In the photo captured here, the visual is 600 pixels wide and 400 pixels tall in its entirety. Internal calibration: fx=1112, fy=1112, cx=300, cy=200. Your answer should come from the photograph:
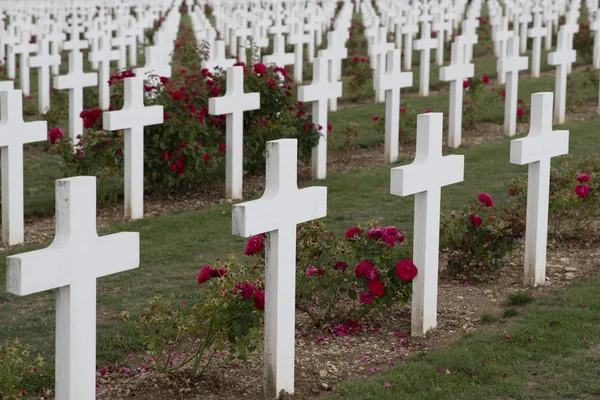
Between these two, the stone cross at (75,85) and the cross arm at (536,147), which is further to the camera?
the stone cross at (75,85)

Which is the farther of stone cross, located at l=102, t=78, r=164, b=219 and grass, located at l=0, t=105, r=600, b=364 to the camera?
stone cross, located at l=102, t=78, r=164, b=219

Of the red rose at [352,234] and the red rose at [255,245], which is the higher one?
the red rose at [255,245]

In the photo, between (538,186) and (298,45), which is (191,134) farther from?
(298,45)

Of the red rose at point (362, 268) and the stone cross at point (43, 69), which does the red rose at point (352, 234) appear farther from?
the stone cross at point (43, 69)

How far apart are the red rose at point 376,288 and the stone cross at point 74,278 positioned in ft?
6.28

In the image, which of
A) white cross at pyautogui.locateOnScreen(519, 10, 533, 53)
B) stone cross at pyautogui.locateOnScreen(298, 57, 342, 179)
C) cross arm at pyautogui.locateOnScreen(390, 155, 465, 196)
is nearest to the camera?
cross arm at pyautogui.locateOnScreen(390, 155, 465, 196)

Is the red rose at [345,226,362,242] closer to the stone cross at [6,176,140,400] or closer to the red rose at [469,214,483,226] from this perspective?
the red rose at [469,214,483,226]

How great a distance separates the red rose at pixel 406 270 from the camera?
6.22 m

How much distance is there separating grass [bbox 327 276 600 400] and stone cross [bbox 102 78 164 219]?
4.00 metres

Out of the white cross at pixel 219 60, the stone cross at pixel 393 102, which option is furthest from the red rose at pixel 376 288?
the white cross at pixel 219 60

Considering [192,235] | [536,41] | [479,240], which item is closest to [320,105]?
[192,235]

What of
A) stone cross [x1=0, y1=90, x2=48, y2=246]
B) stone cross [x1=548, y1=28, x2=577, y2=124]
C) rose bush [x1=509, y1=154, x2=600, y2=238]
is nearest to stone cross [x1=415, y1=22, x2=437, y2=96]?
stone cross [x1=548, y1=28, x2=577, y2=124]

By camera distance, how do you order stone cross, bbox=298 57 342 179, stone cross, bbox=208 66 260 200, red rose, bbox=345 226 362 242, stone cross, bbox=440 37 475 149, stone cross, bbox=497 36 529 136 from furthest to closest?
stone cross, bbox=497 36 529 136, stone cross, bbox=440 37 475 149, stone cross, bbox=298 57 342 179, stone cross, bbox=208 66 260 200, red rose, bbox=345 226 362 242

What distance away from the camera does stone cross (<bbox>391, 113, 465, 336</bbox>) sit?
20.3 feet
